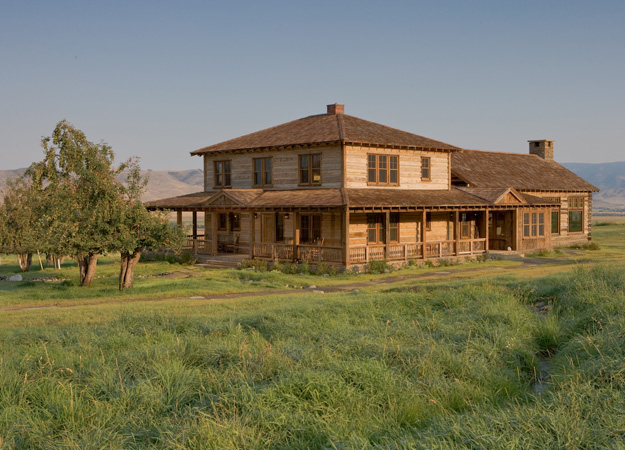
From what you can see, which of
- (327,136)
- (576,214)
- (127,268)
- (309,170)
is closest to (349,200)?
(327,136)

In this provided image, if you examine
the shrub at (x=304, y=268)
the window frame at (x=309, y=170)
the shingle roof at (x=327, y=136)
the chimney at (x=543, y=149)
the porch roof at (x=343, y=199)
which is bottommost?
the shrub at (x=304, y=268)

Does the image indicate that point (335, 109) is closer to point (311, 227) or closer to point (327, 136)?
point (327, 136)

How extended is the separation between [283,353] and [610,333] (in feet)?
16.5

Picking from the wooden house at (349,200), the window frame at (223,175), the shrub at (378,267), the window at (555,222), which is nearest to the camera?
the shrub at (378,267)

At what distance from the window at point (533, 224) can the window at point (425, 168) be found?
26.5 ft

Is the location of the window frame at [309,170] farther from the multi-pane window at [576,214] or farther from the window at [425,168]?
the multi-pane window at [576,214]

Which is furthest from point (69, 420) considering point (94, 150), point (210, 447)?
point (94, 150)

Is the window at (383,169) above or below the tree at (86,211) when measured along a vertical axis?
above

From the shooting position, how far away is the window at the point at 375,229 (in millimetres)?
31484

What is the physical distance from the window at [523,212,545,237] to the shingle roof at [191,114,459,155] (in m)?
7.42

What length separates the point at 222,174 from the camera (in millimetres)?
37375

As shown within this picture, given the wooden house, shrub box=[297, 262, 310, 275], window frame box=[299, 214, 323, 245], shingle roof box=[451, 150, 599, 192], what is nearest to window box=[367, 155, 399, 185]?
the wooden house

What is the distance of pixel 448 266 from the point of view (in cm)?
3111

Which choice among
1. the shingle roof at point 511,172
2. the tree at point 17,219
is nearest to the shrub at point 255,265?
the tree at point 17,219
